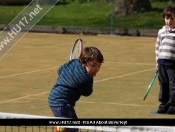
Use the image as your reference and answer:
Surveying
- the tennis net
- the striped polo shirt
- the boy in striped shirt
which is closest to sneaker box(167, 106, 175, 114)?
the boy in striped shirt

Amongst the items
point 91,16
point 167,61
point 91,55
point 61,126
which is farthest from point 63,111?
point 91,16

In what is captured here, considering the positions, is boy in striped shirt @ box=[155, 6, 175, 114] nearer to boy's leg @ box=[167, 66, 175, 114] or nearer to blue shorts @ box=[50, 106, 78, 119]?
boy's leg @ box=[167, 66, 175, 114]

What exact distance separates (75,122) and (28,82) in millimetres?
7702

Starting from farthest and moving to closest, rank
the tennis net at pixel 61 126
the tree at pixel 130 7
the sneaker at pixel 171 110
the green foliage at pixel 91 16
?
the tree at pixel 130 7
the green foliage at pixel 91 16
the sneaker at pixel 171 110
the tennis net at pixel 61 126

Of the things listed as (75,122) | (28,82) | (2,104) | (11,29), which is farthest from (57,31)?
(75,122)

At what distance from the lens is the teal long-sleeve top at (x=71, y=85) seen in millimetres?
5387

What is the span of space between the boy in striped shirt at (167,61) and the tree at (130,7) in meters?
16.4

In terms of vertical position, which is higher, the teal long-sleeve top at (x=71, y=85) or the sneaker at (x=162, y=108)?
the teal long-sleeve top at (x=71, y=85)

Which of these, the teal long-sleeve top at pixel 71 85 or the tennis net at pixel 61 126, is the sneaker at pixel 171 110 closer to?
the teal long-sleeve top at pixel 71 85

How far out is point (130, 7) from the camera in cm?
2533

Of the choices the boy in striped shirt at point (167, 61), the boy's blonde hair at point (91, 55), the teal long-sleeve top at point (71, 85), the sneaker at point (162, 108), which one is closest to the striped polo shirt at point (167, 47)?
the boy in striped shirt at point (167, 61)

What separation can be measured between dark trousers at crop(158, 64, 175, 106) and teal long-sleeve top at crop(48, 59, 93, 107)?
11.0ft

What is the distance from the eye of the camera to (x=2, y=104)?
9.38 metres

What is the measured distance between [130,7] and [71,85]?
20.2 metres
